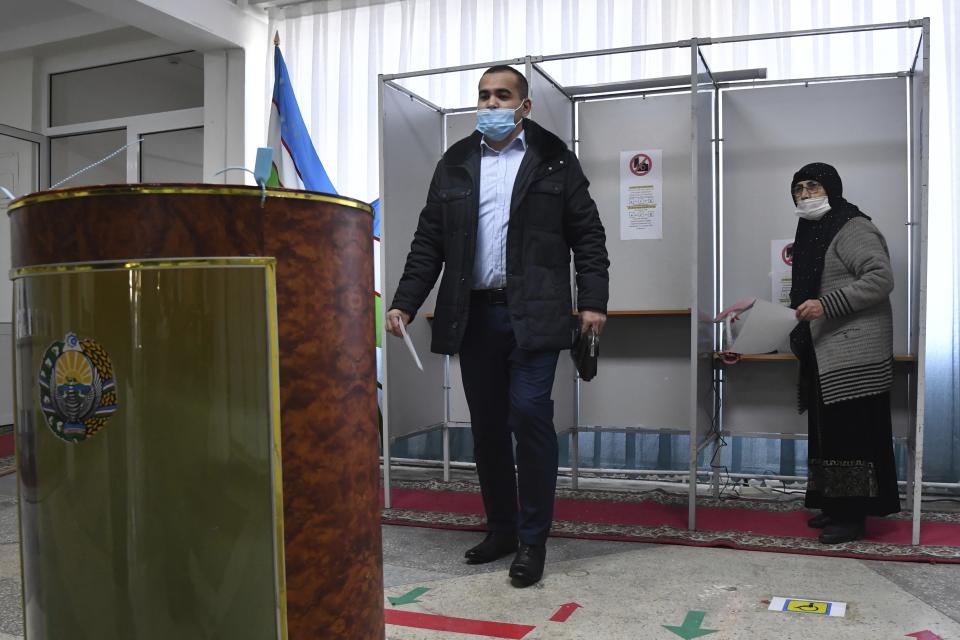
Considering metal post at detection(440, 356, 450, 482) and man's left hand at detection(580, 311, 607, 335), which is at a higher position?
man's left hand at detection(580, 311, 607, 335)

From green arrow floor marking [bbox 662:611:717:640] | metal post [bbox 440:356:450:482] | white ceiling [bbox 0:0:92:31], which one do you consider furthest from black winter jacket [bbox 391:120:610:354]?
white ceiling [bbox 0:0:92:31]

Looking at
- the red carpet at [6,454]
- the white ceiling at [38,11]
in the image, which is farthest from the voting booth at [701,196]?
the white ceiling at [38,11]

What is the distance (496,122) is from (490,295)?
1.62ft

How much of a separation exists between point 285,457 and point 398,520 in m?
2.10

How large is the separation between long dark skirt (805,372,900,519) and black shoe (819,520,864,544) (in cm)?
3

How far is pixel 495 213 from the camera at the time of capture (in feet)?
8.11

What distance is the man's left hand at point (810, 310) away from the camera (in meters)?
2.76

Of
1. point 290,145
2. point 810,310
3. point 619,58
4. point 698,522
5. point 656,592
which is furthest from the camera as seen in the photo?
point 290,145

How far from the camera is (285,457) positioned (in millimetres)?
1100

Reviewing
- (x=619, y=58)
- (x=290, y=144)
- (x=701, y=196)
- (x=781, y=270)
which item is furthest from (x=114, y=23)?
(x=781, y=270)

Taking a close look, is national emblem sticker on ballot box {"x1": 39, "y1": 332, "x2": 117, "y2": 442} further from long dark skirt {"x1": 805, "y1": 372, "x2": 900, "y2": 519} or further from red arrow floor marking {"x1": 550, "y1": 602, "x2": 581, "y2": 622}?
long dark skirt {"x1": 805, "y1": 372, "x2": 900, "y2": 519}

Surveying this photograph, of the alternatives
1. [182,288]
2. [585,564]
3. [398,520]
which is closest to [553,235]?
[585,564]

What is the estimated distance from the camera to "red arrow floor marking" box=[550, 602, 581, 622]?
6.75 feet

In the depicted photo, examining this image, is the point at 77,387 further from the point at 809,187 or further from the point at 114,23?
the point at 114,23
